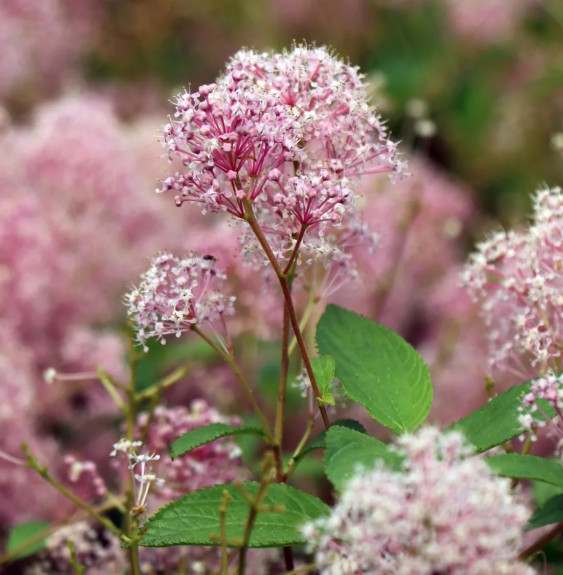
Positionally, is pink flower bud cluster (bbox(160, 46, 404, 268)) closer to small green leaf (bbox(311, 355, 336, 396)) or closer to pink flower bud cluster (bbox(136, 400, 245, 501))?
small green leaf (bbox(311, 355, 336, 396))

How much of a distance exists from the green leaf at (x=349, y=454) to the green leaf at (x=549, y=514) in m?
0.11

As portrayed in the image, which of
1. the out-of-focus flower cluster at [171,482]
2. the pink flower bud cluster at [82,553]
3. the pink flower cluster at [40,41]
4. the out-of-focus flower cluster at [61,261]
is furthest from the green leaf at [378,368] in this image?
the pink flower cluster at [40,41]

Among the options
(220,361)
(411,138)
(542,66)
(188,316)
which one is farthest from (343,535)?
(542,66)

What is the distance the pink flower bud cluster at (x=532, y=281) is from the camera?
563 mm

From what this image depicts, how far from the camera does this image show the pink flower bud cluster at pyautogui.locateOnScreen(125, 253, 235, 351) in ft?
1.66

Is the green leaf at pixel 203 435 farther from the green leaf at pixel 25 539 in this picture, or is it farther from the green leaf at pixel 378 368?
the green leaf at pixel 25 539

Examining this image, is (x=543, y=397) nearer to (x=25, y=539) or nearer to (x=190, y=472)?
(x=190, y=472)

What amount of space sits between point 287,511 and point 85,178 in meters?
0.79

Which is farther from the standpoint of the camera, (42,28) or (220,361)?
(42,28)

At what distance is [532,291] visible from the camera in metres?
0.57

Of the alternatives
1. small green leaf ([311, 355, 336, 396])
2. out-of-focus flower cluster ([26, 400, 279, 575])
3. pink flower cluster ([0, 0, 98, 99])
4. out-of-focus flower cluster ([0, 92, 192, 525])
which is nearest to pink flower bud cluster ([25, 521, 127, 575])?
out-of-focus flower cluster ([26, 400, 279, 575])

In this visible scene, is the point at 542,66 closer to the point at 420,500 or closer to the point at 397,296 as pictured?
the point at 397,296

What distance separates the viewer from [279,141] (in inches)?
18.8

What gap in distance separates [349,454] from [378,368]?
0.38 feet
